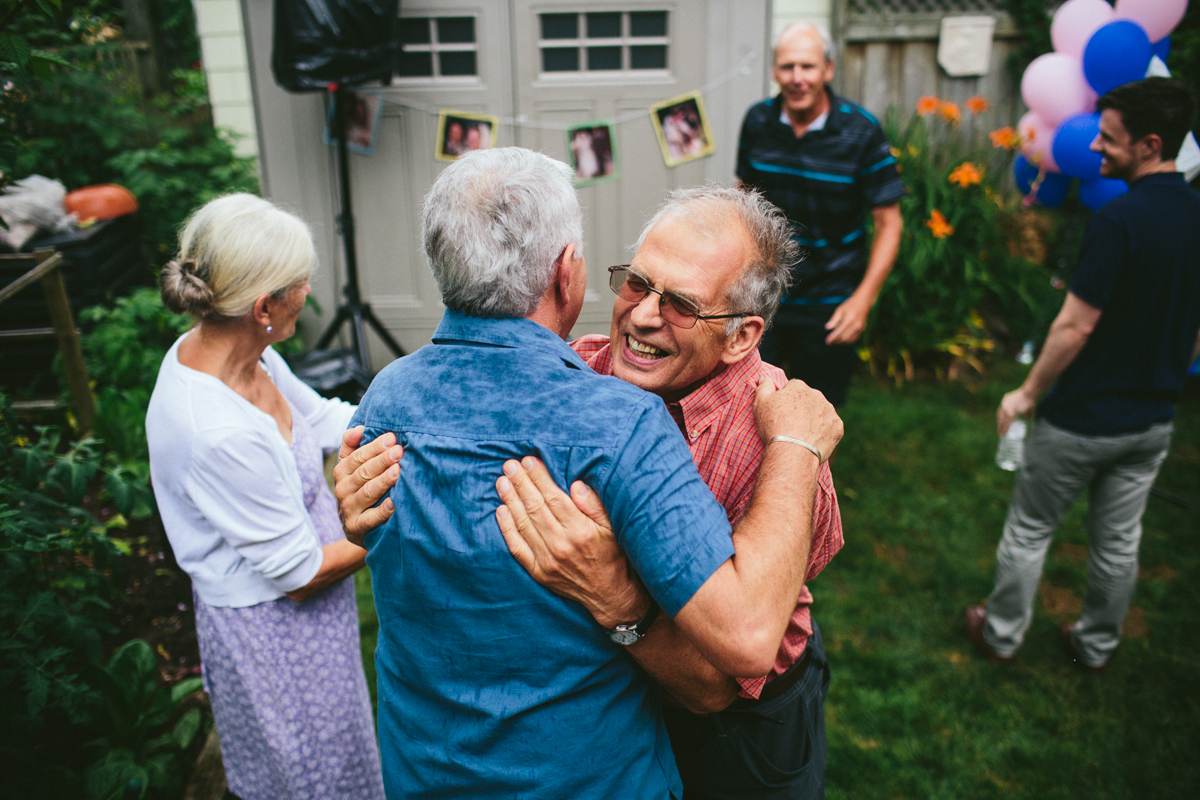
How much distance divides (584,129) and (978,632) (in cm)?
378

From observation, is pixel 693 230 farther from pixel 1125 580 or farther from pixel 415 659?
pixel 1125 580

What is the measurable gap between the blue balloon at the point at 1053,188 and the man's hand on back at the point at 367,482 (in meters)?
4.15

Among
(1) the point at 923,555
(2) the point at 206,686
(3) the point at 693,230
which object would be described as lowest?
(1) the point at 923,555

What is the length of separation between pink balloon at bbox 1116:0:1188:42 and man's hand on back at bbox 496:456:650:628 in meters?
3.90

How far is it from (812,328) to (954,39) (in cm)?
342

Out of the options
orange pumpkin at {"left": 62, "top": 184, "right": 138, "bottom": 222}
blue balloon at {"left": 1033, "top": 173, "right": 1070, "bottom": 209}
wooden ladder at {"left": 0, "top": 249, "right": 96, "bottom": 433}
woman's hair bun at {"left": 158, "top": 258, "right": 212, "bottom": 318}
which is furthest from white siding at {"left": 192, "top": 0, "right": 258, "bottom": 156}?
blue balloon at {"left": 1033, "top": 173, "right": 1070, "bottom": 209}

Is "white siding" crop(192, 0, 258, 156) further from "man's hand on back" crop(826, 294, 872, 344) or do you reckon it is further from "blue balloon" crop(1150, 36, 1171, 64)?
"blue balloon" crop(1150, 36, 1171, 64)

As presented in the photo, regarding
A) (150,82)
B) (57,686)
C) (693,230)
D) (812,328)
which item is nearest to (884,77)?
(812,328)

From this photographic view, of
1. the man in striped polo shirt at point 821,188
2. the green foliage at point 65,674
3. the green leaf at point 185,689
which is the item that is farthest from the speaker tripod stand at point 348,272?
the man in striped polo shirt at point 821,188

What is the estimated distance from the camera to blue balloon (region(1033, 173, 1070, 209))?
13.6 feet

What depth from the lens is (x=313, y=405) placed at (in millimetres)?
2133

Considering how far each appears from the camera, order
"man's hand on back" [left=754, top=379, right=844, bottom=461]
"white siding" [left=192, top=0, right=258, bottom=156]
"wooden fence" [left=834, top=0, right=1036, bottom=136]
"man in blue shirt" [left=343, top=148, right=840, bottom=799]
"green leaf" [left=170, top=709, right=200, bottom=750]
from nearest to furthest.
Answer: "man in blue shirt" [left=343, top=148, right=840, bottom=799] → "man's hand on back" [left=754, top=379, right=844, bottom=461] → "green leaf" [left=170, top=709, right=200, bottom=750] → "white siding" [left=192, top=0, right=258, bottom=156] → "wooden fence" [left=834, top=0, right=1036, bottom=136]

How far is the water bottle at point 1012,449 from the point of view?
415 cm

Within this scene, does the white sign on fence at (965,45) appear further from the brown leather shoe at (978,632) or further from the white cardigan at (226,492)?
the white cardigan at (226,492)
